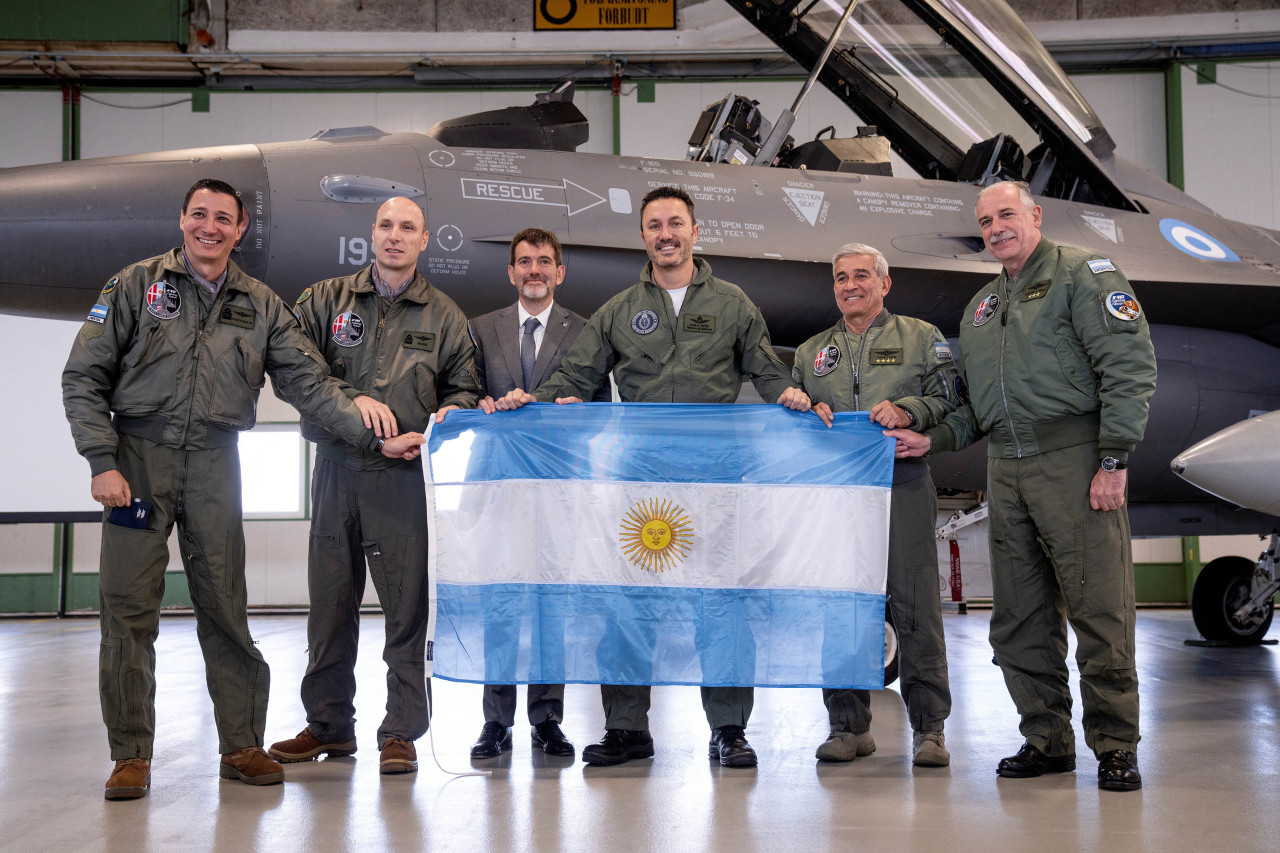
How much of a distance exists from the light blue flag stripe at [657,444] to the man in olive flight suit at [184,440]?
0.29 meters

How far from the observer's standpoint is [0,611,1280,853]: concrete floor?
8.55 feet

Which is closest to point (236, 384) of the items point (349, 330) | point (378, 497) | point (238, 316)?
point (238, 316)

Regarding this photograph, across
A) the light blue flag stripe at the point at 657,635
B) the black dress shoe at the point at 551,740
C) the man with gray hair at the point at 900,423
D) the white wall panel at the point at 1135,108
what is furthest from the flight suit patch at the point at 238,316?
the white wall panel at the point at 1135,108

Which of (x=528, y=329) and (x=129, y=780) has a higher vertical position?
(x=528, y=329)

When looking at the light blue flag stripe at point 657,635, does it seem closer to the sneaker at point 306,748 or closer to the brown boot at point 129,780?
the sneaker at point 306,748

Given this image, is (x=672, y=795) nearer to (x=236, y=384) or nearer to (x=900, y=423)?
(x=900, y=423)

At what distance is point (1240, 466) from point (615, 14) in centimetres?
1025

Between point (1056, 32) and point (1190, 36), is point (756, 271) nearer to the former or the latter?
point (1056, 32)

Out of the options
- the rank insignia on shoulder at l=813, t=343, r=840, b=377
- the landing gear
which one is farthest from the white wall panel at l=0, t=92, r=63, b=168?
the landing gear

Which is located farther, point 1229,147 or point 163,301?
point 1229,147

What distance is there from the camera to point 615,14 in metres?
12.5

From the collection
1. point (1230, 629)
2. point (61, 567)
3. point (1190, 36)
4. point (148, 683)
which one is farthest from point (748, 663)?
point (1190, 36)

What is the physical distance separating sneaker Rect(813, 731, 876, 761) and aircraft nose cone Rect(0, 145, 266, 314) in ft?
12.1

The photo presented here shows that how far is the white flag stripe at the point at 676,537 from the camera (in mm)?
3537
